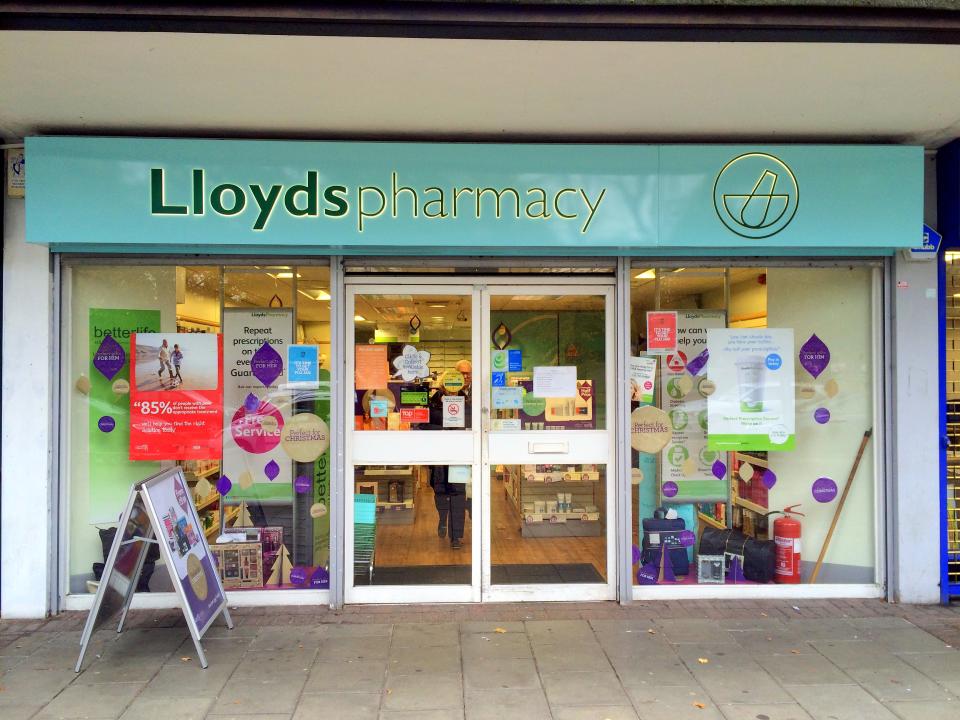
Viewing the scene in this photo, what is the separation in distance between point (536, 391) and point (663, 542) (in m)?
1.57

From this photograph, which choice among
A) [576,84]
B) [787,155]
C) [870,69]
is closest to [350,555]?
[576,84]

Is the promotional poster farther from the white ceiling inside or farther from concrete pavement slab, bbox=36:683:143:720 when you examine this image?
the white ceiling inside

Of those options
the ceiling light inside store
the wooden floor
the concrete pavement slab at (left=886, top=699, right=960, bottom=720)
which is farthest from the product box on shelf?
the concrete pavement slab at (left=886, top=699, right=960, bottom=720)

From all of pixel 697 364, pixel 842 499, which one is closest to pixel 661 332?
pixel 697 364

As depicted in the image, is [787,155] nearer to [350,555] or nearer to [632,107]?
[632,107]

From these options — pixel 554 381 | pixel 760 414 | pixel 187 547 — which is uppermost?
pixel 554 381

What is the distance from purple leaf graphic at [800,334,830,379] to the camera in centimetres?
533

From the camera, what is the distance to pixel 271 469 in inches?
205

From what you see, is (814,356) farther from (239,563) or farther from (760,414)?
(239,563)

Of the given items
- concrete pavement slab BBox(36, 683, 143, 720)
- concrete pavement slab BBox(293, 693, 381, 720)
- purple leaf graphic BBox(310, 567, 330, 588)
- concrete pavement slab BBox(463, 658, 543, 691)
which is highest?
purple leaf graphic BBox(310, 567, 330, 588)

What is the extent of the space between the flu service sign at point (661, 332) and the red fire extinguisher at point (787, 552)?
1650 mm

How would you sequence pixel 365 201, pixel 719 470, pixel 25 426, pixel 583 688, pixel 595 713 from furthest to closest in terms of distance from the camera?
pixel 719 470, pixel 25 426, pixel 365 201, pixel 583 688, pixel 595 713

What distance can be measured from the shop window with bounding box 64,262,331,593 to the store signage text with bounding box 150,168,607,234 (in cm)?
58

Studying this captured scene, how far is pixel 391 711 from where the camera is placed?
139 inches
